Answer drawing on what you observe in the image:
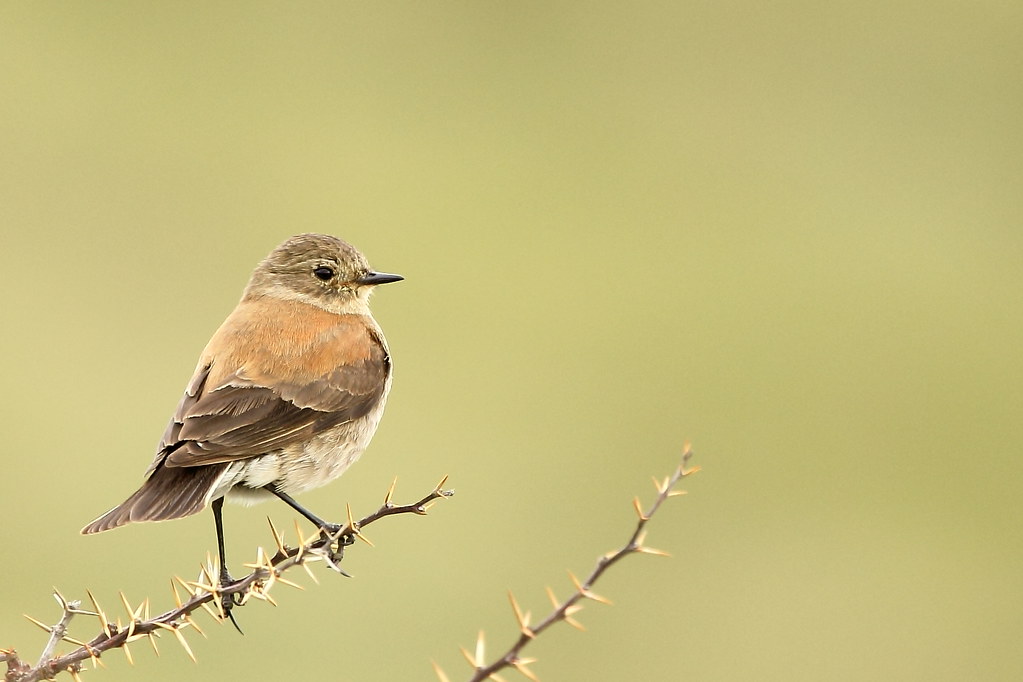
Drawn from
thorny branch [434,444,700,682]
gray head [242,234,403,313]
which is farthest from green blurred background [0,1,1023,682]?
thorny branch [434,444,700,682]

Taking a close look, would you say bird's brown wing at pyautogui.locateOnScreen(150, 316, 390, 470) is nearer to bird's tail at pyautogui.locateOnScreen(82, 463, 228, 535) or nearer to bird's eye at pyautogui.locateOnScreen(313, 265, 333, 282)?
bird's tail at pyautogui.locateOnScreen(82, 463, 228, 535)

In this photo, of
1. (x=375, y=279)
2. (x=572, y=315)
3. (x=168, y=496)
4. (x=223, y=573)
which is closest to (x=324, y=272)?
(x=375, y=279)

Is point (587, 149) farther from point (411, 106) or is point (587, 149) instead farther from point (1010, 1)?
point (1010, 1)

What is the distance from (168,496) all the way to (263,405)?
691mm

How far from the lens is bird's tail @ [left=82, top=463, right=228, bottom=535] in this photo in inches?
213

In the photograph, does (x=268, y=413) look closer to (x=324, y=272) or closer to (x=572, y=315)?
(x=324, y=272)

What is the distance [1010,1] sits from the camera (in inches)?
1935

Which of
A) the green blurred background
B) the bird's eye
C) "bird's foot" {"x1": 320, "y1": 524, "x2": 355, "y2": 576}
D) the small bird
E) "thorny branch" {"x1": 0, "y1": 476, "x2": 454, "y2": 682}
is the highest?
the green blurred background

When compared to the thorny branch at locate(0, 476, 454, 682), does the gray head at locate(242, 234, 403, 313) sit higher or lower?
higher

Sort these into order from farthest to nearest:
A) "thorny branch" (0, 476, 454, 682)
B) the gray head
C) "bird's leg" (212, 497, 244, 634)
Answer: the gray head
"bird's leg" (212, 497, 244, 634)
"thorny branch" (0, 476, 454, 682)

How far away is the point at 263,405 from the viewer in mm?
6203

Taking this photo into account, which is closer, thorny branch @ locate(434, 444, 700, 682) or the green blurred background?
thorny branch @ locate(434, 444, 700, 682)

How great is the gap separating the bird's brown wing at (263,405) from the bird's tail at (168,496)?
7cm

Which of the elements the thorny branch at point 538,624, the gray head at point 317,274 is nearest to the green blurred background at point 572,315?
the gray head at point 317,274
